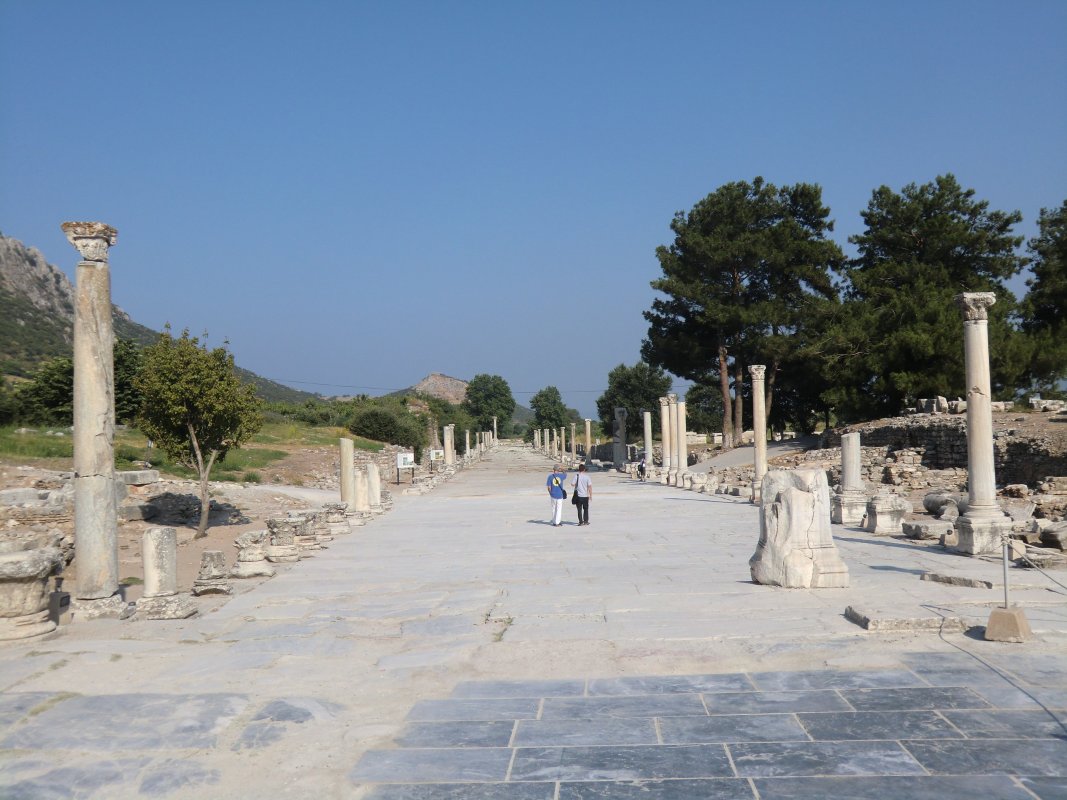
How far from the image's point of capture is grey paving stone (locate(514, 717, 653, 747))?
4535 mm

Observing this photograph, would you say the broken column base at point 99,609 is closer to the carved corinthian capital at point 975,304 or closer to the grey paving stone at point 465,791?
the grey paving stone at point 465,791

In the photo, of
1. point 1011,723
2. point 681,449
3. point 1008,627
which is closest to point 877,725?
point 1011,723

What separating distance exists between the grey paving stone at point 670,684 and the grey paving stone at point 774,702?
6.3 inches

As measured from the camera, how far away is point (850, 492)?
15.6m

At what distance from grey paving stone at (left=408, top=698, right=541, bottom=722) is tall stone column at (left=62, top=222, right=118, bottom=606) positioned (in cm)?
485

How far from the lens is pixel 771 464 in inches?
1291

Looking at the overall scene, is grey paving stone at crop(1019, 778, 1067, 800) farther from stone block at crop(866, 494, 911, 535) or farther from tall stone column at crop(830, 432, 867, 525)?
tall stone column at crop(830, 432, 867, 525)

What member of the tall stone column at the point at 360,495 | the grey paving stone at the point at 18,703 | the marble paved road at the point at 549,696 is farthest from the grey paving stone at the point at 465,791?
the tall stone column at the point at 360,495

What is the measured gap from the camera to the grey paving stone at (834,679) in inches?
212

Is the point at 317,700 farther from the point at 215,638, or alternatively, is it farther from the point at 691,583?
the point at 691,583

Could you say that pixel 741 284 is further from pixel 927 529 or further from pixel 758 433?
pixel 927 529

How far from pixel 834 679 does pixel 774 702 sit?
0.65 meters

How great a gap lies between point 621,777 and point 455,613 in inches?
165

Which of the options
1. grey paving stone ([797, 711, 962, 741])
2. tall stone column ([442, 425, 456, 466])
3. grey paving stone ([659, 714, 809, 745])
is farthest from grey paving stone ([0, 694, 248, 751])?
tall stone column ([442, 425, 456, 466])
